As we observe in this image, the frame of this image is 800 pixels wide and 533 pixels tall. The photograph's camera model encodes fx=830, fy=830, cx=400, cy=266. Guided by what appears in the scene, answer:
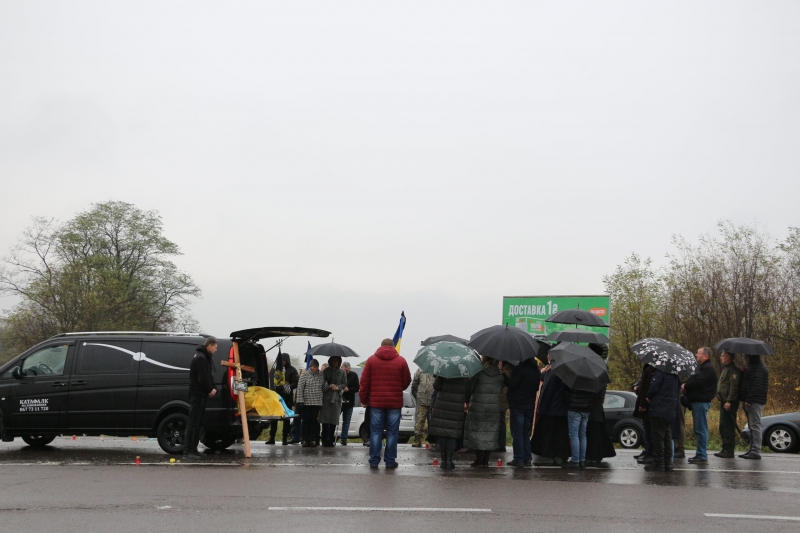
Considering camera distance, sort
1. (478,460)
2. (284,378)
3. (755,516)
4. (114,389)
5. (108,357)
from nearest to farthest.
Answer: (755,516) < (478,460) < (114,389) < (108,357) < (284,378)

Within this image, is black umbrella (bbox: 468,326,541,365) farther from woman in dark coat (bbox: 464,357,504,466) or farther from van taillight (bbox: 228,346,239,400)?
van taillight (bbox: 228,346,239,400)

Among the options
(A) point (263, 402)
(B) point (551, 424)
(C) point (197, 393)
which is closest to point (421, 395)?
(A) point (263, 402)

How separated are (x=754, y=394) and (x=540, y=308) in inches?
766

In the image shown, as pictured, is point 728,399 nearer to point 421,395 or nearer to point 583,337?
point 583,337

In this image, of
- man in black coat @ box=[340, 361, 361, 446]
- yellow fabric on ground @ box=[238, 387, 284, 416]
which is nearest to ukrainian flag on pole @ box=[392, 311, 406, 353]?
man in black coat @ box=[340, 361, 361, 446]

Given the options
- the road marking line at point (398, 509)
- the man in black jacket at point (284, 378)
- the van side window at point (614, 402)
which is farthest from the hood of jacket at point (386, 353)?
the van side window at point (614, 402)

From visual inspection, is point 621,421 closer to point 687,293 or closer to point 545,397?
point 545,397

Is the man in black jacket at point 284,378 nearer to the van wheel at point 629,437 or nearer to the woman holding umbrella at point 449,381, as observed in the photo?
the woman holding umbrella at point 449,381

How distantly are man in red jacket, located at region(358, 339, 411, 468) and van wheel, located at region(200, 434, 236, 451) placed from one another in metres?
3.65

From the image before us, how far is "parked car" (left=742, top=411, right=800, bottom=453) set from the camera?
56.5 feet

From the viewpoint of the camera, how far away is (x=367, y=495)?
9.58 meters

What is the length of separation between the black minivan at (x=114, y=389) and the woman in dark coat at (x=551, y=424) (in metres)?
4.34

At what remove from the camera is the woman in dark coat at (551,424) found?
1282cm

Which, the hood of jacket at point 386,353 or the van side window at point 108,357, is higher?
the hood of jacket at point 386,353
